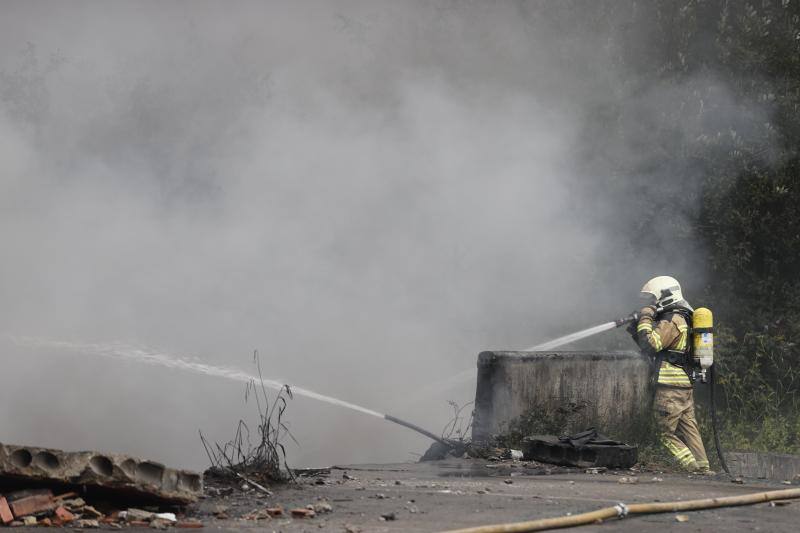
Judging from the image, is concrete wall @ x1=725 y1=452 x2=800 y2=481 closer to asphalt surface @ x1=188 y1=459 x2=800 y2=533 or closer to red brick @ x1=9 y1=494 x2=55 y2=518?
asphalt surface @ x1=188 y1=459 x2=800 y2=533

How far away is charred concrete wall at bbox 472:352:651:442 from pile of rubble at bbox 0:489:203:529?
12.6 ft

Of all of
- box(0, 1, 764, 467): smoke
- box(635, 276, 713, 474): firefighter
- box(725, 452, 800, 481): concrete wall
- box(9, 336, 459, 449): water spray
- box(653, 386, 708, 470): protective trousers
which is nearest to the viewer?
box(653, 386, 708, 470): protective trousers

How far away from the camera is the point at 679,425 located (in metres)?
8.00

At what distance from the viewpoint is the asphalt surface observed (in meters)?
3.97

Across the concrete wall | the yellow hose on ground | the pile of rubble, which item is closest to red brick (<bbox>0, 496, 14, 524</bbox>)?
the pile of rubble

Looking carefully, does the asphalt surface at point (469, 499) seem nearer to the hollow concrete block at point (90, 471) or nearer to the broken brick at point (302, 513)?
the broken brick at point (302, 513)

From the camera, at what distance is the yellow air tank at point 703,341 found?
7.88 meters

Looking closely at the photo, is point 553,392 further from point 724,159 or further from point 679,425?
point 724,159

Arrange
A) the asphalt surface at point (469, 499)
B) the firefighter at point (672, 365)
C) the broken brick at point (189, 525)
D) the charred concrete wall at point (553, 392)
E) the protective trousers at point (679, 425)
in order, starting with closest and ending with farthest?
1. the broken brick at point (189, 525)
2. the asphalt surface at point (469, 499)
3. the charred concrete wall at point (553, 392)
4. the protective trousers at point (679, 425)
5. the firefighter at point (672, 365)

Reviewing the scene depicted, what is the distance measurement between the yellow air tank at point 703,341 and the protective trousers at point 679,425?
0.25m

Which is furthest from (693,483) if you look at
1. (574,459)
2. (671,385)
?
(671,385)

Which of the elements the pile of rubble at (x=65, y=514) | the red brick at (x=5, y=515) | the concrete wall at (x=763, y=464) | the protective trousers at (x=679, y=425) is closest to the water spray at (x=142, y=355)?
the protective trousers at (x=679, y=425)

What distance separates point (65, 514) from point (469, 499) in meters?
1.92

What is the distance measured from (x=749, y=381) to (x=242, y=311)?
5617 millimetres
